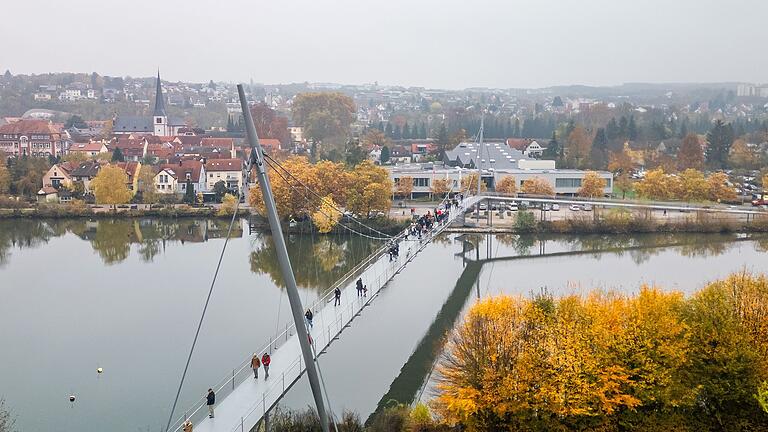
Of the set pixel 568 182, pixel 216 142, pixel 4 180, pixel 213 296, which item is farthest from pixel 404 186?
pixel 216 142

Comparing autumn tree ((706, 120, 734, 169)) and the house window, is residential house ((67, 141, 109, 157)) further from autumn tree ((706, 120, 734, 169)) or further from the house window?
autumn tree ((706, 120, 734, 169))

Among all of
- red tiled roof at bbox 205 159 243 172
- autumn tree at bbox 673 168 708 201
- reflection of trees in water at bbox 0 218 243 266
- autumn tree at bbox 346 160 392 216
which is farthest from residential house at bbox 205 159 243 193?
autumn tree at bbox 673 168 708 201

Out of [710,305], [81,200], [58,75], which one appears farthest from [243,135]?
[58,75]

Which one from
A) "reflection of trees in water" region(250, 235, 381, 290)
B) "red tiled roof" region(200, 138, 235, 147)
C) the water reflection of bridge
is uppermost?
"red tiled roof" region(200, 138, 235, 147)

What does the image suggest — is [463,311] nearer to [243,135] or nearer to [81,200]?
[81,200]

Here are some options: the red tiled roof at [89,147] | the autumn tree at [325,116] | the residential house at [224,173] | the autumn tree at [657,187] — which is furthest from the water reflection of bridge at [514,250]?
the red tiled roof at [89,147]

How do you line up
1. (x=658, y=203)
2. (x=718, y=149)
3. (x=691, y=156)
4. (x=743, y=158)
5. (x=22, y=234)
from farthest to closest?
(x=718, y=149) < (x=743, y=158) < (x=691, y=156) < (x=658, y=203) < (x=22, y=234)

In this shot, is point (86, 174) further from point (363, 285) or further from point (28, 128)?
point (363, 285)
